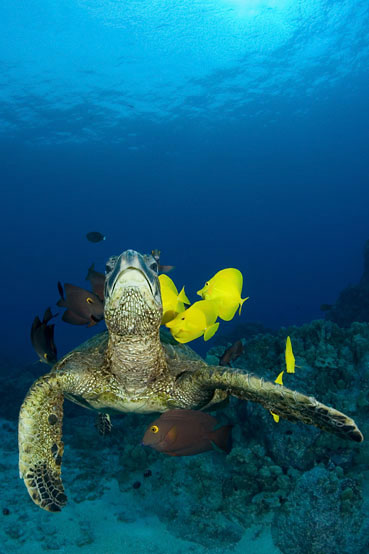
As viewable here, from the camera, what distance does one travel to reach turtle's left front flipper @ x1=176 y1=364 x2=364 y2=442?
2.31 meters

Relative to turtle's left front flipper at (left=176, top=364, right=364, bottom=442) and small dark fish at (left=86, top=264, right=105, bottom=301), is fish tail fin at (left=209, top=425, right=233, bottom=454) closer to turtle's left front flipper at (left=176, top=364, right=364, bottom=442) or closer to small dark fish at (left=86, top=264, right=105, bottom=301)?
turtle's left front flipper at (left=176, top=364, right=364, bottom=442)

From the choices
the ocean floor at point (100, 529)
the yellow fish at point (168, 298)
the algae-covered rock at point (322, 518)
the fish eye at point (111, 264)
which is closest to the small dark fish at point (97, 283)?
the yellow fish at point (168, 298)

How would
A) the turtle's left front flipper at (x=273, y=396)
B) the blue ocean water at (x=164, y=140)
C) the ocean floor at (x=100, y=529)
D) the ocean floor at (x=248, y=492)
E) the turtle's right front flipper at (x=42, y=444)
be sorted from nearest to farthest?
the turtle's left front flipper at (x=273, y=396)
the turtle's right front flipper at (x=42, y=444)
the ocean floor at (x=248, y=492)
the ocean floor at (x=100, y=529)
the blue ocean water at (x=164, y=140)

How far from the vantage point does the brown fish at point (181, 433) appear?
8.73ft

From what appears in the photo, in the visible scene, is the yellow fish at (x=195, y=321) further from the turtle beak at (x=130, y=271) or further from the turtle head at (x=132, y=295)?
the turtle beak at (x=130, y=271)

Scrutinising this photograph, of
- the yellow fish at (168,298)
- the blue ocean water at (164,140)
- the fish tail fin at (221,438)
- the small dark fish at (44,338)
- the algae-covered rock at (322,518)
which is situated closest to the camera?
the fish tail fin at (221,438)

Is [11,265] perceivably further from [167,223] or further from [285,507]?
[285,507]

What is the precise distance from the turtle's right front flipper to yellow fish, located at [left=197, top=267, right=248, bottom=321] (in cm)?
185

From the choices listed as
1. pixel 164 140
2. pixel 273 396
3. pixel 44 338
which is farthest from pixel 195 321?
pixel 164 140

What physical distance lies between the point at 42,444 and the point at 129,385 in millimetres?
903

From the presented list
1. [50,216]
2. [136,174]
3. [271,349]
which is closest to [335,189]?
[136,174]

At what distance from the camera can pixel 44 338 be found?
3.39m

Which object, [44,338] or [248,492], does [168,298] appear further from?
[248,492]

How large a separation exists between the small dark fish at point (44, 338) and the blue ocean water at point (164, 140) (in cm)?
252
